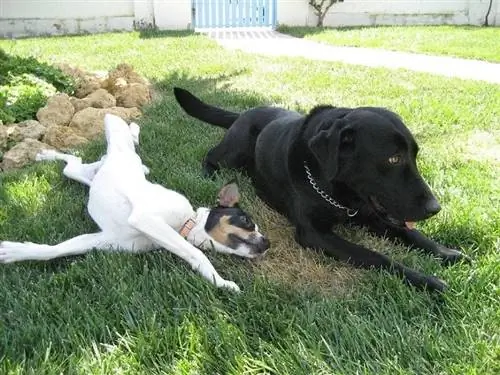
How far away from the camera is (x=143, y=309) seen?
103 inches

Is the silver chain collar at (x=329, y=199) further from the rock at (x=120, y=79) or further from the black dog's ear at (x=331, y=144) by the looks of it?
the rock at (x=120, y=79)

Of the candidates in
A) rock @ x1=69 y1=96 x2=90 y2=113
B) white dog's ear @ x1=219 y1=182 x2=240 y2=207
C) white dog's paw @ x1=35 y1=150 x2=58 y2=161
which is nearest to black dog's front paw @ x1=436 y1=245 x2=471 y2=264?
white dog's ear @ x1=219 y1=182 x2=240 y2=207

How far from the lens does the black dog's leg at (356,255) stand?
8.95 ft

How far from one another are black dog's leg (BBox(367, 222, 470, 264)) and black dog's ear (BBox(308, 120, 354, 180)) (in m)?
0.62

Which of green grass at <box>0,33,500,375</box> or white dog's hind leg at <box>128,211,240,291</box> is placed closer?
green grass at <box>0,33,500,375</box>

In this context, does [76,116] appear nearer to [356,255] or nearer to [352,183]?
[352,183]

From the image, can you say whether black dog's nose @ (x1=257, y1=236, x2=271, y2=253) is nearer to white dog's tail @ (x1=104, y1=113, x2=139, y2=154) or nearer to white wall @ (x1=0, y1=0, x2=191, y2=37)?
white dog's tail @ (x1=104, y1=113, x2=139, y2=154)

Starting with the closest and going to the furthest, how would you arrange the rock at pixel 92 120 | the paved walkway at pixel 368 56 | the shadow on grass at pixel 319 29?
the rock at pixel 92 120 → the paved walkway at pixel 368 56 → the shadow on grass at pixel 319 29

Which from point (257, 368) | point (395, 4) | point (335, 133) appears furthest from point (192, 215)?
point (395, 4)

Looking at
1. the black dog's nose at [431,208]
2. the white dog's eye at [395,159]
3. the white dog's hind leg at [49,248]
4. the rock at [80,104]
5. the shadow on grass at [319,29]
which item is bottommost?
the shadow on grass at [319,29]

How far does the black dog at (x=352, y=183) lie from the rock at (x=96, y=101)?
9.95ft

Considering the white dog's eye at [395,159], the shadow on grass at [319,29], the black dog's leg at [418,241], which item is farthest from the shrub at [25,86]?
the shadow on grass at [319,29]

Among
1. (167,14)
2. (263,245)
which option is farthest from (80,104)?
(167,14)

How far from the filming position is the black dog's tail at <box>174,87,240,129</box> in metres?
4.89
